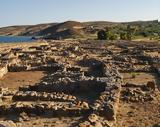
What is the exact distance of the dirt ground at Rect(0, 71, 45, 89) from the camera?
22397 mm

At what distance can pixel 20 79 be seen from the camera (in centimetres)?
2402

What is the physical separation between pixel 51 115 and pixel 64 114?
424mm

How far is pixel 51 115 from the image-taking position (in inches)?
541

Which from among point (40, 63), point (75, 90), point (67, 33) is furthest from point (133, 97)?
point (67, 33)

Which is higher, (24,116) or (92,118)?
(92,118)

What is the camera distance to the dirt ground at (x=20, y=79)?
882 inches

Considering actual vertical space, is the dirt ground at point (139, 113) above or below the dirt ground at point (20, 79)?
above

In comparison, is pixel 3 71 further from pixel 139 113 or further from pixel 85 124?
pixel 85 124

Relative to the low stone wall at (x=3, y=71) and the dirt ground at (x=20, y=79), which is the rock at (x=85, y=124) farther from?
the low stone wall at (x=3, y=71)

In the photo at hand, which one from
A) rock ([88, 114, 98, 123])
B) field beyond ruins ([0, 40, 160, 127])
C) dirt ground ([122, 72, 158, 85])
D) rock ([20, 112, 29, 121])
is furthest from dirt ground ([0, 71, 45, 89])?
rock ([88, 114, 98, 123])

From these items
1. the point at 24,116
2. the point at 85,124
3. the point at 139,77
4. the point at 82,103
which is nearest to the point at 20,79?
the point at 139,77

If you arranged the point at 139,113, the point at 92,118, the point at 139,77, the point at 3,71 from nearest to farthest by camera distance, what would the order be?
1. the point at 92,118
2. the point at 139,113
3. the point at 139,77
4. the point at 3,71

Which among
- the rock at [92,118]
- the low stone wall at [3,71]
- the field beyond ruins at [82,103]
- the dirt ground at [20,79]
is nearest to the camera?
the rock at [92,118]

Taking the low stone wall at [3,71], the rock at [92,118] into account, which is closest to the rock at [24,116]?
the rock at [92,118]
